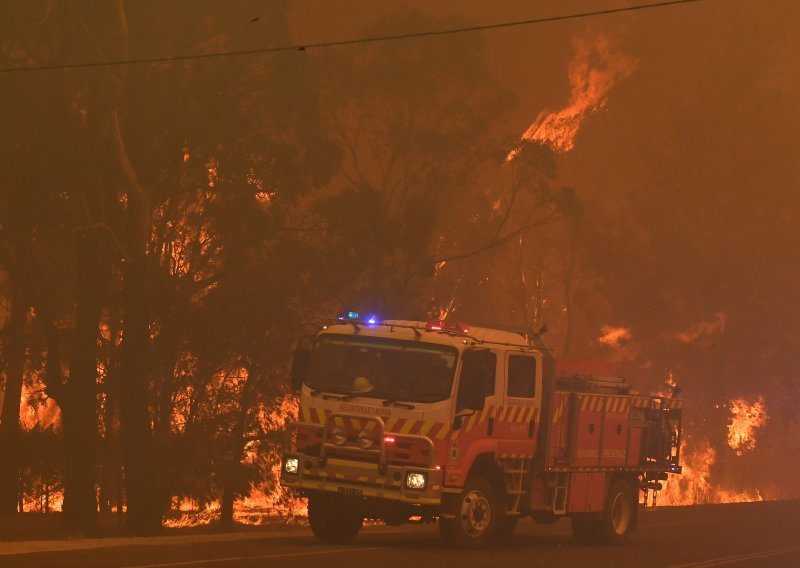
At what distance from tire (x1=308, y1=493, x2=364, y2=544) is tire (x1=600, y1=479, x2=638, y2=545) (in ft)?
13.8

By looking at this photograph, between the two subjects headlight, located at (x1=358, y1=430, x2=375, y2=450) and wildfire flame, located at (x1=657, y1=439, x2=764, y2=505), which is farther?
wildfire flame, located at (x1=657, y1=439, x2=764, y2=505)

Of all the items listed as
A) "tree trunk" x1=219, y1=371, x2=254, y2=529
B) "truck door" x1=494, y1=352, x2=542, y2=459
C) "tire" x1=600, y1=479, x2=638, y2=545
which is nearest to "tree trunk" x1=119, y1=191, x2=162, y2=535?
"tree trunk" x1=219, y1=371, x2=254, y2=529

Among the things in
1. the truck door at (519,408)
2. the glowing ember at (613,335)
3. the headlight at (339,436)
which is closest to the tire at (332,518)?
the headlight at (339,436)

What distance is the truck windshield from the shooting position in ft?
53.5

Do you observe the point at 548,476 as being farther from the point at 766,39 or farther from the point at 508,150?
the point at 766,39

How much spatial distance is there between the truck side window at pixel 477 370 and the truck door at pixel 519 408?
56cm

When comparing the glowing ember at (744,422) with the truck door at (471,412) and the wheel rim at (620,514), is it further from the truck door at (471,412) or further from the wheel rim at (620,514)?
the truck door at (471,412)

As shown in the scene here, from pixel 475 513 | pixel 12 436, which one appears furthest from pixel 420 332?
pixel 12 436

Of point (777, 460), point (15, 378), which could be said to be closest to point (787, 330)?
point (777, 460)

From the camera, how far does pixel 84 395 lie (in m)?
27.7

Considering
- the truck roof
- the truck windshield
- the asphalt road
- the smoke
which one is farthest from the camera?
the smoke

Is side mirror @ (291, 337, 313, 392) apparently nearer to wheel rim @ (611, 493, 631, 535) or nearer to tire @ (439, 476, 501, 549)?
tire @ (439, 476, 501, 549)

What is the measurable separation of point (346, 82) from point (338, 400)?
27.6m

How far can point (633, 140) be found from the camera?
66062 mm
